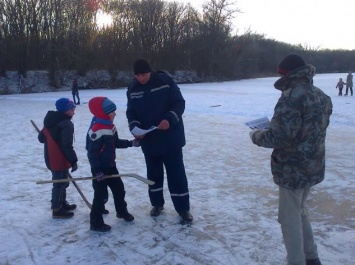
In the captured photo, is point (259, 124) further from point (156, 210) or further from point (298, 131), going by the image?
point (156, 210)

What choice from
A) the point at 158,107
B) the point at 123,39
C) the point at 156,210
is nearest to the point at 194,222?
the point at 156,210

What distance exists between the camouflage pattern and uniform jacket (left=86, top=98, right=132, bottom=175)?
159cm

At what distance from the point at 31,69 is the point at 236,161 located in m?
33.8

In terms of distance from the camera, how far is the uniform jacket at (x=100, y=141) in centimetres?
403

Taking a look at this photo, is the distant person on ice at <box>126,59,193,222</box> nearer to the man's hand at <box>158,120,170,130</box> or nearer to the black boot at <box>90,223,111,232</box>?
the man's hand at <box>158,120,170,130</box>

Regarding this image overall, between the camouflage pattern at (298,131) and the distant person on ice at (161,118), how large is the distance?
1323mm

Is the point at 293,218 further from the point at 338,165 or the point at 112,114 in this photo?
the point at 338,165

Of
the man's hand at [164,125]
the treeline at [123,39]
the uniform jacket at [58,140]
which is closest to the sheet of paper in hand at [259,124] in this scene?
the man's hand at [164,125]

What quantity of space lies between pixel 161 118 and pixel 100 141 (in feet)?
2.18

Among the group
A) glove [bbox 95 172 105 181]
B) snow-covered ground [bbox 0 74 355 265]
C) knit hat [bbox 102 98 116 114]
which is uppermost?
knit hat [bbox 102 98 116 114]

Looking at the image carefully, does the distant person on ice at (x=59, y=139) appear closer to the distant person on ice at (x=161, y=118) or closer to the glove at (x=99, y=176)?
the glove at (x=99, y=176)

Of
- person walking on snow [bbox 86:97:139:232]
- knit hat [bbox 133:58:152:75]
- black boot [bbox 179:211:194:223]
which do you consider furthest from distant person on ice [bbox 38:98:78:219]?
black boot [bbox 179:211:194:223]

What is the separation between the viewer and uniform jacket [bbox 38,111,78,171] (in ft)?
14.2

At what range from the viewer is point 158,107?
4250 millimetres
